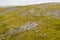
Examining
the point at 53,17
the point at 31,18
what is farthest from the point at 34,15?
the point at 53,17

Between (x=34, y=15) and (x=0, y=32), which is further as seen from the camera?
(x=34, y=15)

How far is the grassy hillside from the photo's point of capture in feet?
9.34

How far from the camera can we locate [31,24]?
10.4ft

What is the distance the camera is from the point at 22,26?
10.3 feet

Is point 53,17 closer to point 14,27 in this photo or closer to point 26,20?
point 26,20

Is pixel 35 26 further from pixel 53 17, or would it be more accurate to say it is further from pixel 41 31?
pixel 53 17

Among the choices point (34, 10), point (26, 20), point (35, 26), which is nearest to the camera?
point (35, 26)

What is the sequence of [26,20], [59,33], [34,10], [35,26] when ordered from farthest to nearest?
[34,10], [26,20], [35,26], [59,33]

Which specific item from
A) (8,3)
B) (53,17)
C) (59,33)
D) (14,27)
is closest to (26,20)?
(14,27)

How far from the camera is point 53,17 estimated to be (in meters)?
3.44

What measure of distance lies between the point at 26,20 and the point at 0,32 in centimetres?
63

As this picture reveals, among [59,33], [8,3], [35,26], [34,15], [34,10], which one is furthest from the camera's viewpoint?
[8,3]

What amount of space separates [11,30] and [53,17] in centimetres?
96

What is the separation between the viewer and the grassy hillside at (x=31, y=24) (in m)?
2.85
